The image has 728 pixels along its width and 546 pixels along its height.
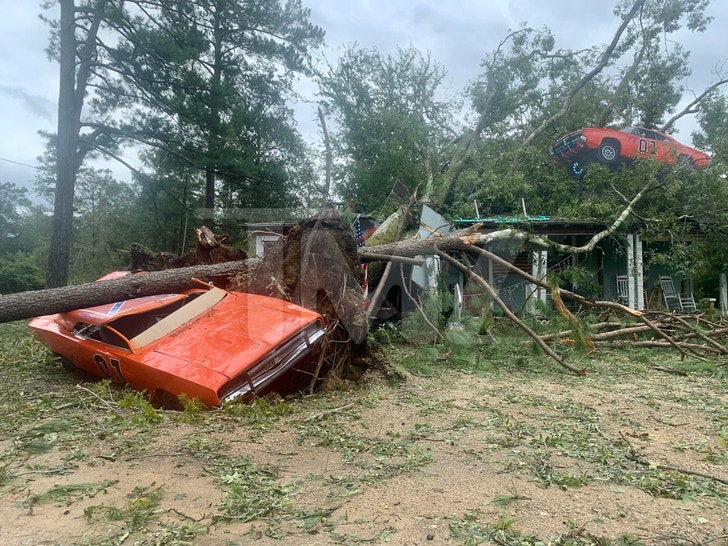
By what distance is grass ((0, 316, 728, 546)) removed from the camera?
7.68 ft

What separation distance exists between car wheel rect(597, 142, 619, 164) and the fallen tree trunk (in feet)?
35.4

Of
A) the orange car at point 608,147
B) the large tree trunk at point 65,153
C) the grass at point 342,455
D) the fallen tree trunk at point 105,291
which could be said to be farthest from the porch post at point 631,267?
the large tree trunk at point 65,153

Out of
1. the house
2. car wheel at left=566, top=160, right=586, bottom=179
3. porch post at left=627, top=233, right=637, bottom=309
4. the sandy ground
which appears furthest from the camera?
car wheel at left=566, top=160, right=586, bottom=179

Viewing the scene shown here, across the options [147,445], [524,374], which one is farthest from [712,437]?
[147,445]

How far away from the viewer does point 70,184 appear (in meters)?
12.0

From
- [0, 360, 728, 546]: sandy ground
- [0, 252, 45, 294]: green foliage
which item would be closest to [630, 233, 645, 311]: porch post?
[0, 360, 728, 546]: sandy ground

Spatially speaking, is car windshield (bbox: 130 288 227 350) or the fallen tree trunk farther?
the fallen tree trunk

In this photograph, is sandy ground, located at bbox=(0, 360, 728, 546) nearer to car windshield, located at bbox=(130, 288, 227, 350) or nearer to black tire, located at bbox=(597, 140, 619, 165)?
car windshield, located at bbox=(130, 288, 227, 350)

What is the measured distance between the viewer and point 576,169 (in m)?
14.0

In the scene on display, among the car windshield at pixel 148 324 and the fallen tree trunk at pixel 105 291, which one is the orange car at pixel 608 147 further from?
the car windshield at pixel 148 324

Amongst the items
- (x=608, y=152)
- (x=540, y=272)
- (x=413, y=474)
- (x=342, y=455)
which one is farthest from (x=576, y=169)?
(x=413, y=474)

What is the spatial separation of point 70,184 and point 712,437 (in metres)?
12.9

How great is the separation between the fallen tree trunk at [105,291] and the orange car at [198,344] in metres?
0.12

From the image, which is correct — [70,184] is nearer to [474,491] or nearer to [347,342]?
[347,342]
